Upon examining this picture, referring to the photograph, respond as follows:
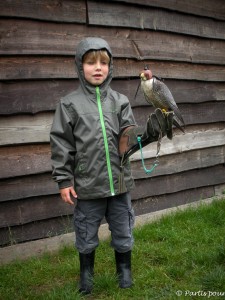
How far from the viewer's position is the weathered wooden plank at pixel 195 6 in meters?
3.91

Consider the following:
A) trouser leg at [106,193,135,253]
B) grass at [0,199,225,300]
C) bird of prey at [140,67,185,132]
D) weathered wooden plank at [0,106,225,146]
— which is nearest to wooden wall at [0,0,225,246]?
weathered wooden plank at [0,106,225,146]

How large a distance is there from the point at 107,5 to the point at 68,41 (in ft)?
1.79

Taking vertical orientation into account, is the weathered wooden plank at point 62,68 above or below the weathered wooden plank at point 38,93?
above

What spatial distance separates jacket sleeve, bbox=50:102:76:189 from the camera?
2.43 m

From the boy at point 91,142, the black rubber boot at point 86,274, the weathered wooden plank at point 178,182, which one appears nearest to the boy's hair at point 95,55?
the boy at point 91,142

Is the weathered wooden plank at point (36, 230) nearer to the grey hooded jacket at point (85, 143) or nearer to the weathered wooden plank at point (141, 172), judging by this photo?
the weathered wooden plank at point (141, 172)

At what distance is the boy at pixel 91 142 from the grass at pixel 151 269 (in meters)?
0.42

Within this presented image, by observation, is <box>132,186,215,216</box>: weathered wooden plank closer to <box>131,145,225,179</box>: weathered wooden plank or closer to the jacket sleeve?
<box>131,145,225,179</box>: weathered wooden plank

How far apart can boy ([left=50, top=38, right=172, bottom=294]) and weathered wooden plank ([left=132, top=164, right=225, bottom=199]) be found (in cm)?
149

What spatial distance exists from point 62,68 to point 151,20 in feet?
3.71

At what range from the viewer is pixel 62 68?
339 centimetres

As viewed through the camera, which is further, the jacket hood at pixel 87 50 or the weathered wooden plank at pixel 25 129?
the weathered wooden plank at pixel 25 129

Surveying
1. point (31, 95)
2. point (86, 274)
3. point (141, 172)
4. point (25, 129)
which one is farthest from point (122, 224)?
point (141, 172)

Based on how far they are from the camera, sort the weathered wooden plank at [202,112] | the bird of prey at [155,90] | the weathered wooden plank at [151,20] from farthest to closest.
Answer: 1. the weathered wooden plank at [202,112]
2. the weathered wooden plank at [151,20]
3. the bird of prey at [155,90]
